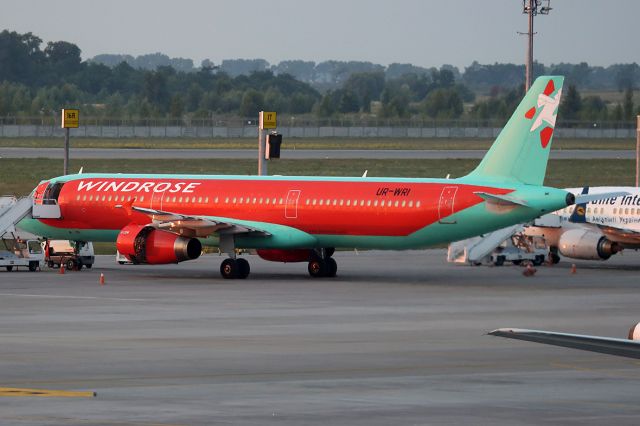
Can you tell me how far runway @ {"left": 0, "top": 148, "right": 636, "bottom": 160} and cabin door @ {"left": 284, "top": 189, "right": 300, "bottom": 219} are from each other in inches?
2988

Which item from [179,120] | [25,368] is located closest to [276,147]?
[25,368]

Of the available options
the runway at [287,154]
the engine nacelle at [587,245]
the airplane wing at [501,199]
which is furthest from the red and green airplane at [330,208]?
the runway at [287,154]

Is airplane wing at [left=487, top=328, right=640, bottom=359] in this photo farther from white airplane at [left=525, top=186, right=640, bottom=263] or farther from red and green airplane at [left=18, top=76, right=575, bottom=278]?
Answer: white airplane at [left=525, top=186, right=640, bottom=263]

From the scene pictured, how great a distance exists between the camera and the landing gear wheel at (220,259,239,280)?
5334 cm

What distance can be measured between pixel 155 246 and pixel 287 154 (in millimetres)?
88807

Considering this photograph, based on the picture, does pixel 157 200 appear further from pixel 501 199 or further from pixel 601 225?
pixel 601 225

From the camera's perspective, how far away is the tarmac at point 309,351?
24766mm

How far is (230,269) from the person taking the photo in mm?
53375

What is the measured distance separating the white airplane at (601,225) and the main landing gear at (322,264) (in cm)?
1155

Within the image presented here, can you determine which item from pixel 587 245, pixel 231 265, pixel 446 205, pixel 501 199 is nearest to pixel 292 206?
pixel 231 265

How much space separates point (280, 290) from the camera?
48.7 m

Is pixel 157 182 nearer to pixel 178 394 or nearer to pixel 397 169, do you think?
pixel 178 394

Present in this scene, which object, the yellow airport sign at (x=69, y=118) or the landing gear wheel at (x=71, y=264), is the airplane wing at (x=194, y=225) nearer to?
the landing gear wheel at (x=71, y=264)

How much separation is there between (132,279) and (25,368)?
23.8m
